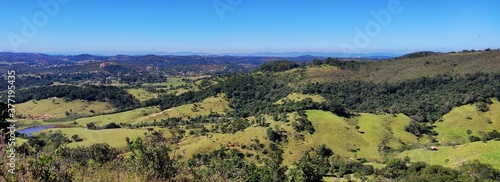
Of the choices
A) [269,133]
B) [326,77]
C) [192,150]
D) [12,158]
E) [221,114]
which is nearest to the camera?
[12,158]

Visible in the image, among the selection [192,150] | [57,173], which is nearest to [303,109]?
[192,150]

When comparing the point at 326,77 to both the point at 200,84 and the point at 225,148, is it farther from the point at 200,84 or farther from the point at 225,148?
the point at 225,148

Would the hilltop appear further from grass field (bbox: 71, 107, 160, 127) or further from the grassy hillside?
grass field (bbox: 71, 107, 160, 127)

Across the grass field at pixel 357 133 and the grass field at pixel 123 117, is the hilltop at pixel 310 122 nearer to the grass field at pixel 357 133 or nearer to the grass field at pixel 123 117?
the grass field at pixel 357 133

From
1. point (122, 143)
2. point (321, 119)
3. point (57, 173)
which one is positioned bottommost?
point (122, 143)

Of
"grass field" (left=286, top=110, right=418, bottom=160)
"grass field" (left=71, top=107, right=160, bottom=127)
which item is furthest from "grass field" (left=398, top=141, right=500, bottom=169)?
"grass field" (left=71, top=107, right=160, bottom=127)

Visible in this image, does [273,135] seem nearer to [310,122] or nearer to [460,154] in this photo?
[310,122]

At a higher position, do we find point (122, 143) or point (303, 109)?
point (303, 109)
